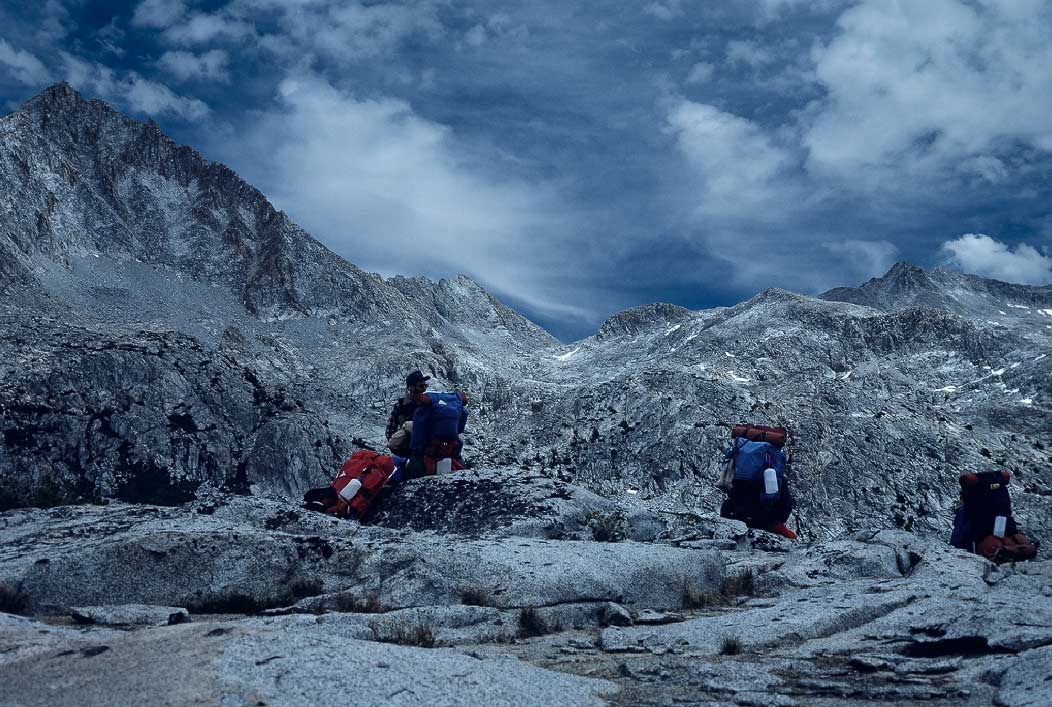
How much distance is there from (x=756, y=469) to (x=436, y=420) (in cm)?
838

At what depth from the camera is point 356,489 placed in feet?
52.3

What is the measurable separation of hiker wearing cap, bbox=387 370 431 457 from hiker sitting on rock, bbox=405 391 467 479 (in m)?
0.19

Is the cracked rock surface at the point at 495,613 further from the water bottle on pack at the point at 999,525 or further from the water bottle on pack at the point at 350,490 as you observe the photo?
the water bottle on pack at the point at 999,525

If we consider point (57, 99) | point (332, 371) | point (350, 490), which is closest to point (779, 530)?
point (350, 490)

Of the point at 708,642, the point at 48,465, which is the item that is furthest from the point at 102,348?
the point at 708,642

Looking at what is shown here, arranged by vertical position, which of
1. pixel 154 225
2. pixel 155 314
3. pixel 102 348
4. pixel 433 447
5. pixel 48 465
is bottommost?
pixel 48 465

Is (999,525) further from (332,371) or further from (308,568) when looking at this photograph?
(332,371)

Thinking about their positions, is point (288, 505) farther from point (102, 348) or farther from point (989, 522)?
point (102, 348)

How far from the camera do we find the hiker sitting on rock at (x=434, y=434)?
663 inches

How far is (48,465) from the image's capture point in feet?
184

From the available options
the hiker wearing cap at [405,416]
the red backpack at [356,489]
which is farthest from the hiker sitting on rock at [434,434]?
the red backpack at [356,489]

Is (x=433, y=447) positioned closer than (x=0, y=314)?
Yes

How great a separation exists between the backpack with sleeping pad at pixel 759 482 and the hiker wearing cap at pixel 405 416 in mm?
8489

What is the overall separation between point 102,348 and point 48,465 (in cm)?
1624
